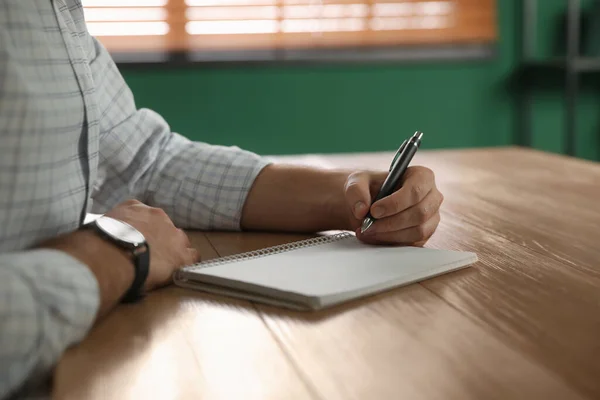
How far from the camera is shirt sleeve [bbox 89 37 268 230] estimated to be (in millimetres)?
1079

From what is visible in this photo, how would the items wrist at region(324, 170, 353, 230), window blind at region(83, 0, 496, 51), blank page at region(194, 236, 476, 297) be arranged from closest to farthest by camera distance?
blank page at region(194, 236, 476, 297) → wrist at region(324, 170, 353, 230) → window blind at region(83, 0, 496, 51)

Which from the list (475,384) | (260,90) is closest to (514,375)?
(475,384)

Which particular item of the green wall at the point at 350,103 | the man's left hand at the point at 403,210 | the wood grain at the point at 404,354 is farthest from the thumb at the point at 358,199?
the green wall at the point at 350,103

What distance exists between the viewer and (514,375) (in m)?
0.51

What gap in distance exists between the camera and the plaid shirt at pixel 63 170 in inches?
22.8

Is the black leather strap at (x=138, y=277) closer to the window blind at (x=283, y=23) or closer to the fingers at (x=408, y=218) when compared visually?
the fingers at (x=408, y=218)

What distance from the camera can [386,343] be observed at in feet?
1.90

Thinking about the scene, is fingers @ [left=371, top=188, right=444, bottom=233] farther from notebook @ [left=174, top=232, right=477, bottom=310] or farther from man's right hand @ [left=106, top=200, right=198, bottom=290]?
man's right hand @ [left=106, top=200, right=198, bottom=290]

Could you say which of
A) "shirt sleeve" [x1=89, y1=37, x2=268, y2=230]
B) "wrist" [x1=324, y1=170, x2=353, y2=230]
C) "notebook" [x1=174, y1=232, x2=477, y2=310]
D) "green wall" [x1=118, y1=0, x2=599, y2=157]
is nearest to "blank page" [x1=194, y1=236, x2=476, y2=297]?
"notebook" [x1=174, y1=232, x2=477, y2=310]

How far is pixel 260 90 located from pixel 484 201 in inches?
80.1

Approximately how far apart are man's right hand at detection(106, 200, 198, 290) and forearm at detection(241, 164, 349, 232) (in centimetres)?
21

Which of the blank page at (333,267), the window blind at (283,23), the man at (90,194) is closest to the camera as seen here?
the man at (90,194)

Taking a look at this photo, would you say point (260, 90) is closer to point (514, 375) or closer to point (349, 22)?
point (349, 22)

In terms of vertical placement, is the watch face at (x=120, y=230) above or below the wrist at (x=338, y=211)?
above
